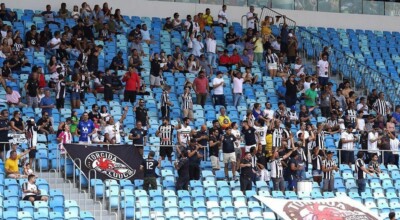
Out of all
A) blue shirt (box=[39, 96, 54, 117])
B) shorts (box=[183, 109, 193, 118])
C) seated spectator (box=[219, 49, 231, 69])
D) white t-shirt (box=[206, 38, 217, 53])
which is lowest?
shorts (box=[183, 109, 193, 118])

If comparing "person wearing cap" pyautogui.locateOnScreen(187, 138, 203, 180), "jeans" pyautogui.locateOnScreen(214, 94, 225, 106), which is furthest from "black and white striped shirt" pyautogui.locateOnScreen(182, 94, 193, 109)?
"person wearing cap" pyautogui.locateOnScreen(187, 138, 203, 180)

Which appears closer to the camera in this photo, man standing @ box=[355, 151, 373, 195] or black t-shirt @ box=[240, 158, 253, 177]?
black t-shirt @ box=[240, 158, 253, 177]

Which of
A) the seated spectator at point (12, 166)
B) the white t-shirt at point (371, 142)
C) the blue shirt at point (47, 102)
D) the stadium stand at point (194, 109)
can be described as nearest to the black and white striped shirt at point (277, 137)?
the stadium stand at point (194, 109)

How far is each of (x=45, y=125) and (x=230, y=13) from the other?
1173 centimetres

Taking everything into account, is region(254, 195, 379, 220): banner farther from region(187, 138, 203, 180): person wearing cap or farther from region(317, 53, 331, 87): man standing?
region(317, 53, 331, 87): man standing

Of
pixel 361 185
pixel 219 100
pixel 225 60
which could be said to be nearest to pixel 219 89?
pixel 219 100

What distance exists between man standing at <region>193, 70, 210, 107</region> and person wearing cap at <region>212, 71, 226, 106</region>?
0.30 m

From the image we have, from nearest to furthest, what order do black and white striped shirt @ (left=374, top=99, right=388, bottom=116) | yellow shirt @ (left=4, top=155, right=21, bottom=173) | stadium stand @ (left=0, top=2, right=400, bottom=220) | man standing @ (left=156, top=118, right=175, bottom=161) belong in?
yellow shirt @ (left=4, top=155, right=21, bottom=173)
stadium stand @ (left=0, top=2, right=400, bottom=220)
man standing @ (left=156, top=118, right=175, bottom=161)
black and white striped shirt @ (left=374, top=99, right=388, bottom=116)

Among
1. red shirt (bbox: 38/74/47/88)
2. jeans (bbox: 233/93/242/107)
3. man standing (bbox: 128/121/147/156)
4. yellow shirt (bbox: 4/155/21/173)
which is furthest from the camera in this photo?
jeans (bbox: 233/93/242/107)

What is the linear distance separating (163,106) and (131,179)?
12.8 ft

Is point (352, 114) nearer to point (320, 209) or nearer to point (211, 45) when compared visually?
point (211, 45)

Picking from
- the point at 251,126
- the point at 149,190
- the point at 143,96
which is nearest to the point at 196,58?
the point at 143,96

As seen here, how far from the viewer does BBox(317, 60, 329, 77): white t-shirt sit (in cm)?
3878

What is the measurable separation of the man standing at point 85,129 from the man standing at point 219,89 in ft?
16.8
